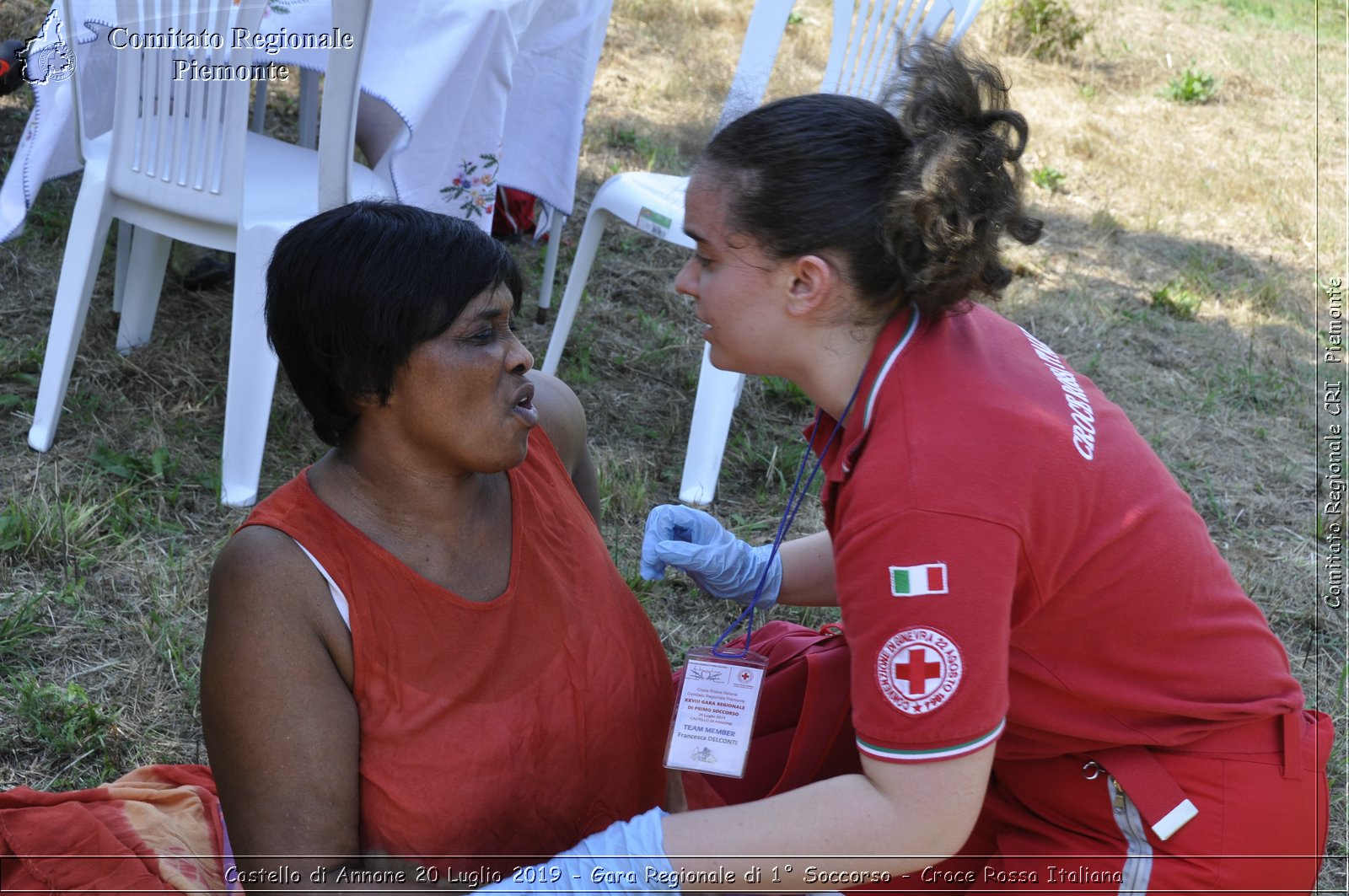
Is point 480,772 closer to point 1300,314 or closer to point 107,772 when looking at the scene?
point 107,772

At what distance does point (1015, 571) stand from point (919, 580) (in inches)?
5.3

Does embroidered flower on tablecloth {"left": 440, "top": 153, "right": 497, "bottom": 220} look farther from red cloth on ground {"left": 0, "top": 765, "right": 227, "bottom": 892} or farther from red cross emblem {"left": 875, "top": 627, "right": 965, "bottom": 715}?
red cross emblem {"left": 875, "top": 627, "right": 965, "bottom": 715}

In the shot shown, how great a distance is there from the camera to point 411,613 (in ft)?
5.41

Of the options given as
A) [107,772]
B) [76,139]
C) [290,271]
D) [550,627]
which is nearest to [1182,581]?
[550,627]

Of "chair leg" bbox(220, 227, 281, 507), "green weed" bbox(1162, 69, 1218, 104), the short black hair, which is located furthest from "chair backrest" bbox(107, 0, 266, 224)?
"green weed" bbox(1162, 69, 1218, 104)

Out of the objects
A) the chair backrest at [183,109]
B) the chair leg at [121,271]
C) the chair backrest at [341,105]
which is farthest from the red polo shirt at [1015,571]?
the chair leg at [121,271]

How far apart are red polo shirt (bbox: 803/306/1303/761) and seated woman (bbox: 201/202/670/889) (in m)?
0.47

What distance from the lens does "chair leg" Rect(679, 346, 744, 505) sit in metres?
3.68

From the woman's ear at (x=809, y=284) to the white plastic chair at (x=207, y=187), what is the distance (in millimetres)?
1909

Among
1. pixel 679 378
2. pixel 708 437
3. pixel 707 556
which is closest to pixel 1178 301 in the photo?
pixel 679 378

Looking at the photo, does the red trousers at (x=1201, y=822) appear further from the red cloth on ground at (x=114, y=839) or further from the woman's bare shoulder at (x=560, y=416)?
the red cloth on ground at (x=114, y=839)

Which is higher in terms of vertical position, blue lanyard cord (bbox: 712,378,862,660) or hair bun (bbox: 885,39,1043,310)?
hair bun (bbox: 885,39,1043,310)

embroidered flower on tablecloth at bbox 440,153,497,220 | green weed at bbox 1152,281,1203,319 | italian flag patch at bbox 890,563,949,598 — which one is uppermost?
italian flag patch at bbox 890,563,949,598

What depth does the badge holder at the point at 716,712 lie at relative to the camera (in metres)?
1.74
